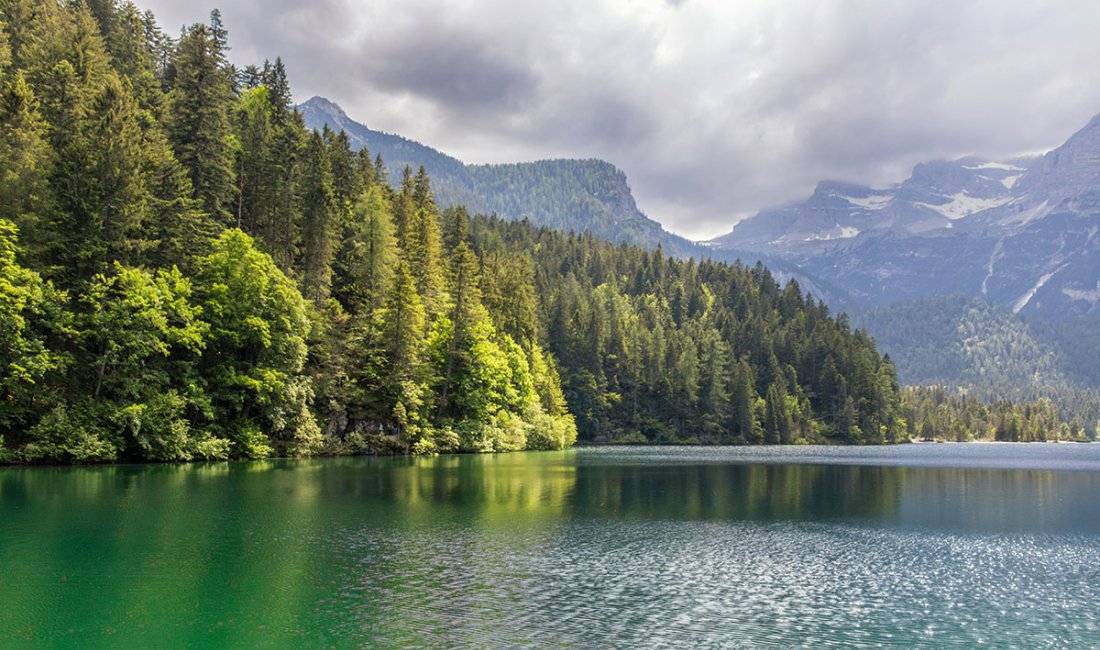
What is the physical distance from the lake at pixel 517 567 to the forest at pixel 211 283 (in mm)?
9693

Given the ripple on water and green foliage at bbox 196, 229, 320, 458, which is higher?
green foliage at bbox 196, 229, 320, 458

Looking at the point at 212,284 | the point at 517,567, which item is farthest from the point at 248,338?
the point at 517,567

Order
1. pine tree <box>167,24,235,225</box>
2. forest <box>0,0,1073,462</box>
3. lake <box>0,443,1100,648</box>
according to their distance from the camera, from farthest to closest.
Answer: pine tree <box>167,24,235,225</box> → forest <box>0,0,1073,462</box> → lake <box>0,443,1100,648</box>

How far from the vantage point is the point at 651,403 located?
179m

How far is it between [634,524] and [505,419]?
214ft

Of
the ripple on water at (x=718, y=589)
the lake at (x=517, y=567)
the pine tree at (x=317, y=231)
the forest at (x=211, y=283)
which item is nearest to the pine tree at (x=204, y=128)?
the forest at (x=211, y=283)

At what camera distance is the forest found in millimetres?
54156

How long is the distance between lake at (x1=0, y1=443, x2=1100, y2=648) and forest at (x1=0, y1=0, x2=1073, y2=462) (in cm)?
969

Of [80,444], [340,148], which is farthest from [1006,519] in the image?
[340,148]

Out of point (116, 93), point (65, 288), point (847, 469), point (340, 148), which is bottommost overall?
point (847, 469)

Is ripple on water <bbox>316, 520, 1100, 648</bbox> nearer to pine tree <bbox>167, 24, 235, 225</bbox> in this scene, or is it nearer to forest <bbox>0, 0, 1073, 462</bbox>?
forest <bbox>0, 0, 1073, 462</bbox>

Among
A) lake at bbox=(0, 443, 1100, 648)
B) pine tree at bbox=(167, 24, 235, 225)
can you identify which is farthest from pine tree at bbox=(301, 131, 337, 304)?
lake at bbox=(0, 443, 1100, 648)

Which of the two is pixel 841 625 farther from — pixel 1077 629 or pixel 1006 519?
pixel 1006 519

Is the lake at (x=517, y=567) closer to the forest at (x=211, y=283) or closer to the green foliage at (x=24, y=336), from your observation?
the green foliage at (x=24, y=336)
